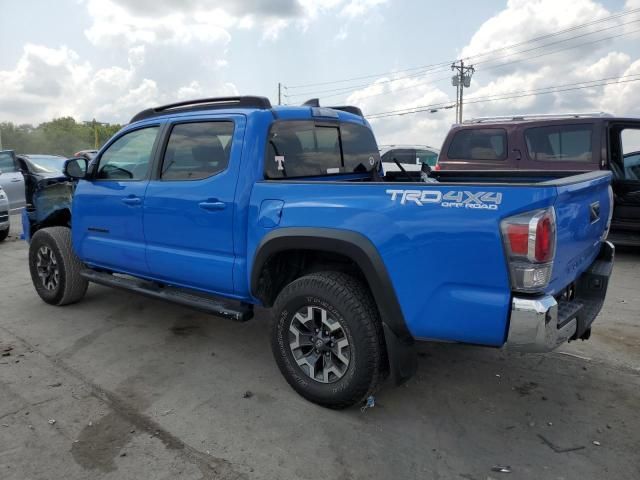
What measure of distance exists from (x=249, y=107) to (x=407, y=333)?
6.42 feet

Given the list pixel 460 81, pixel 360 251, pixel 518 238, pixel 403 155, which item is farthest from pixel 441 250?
pixel 460 81

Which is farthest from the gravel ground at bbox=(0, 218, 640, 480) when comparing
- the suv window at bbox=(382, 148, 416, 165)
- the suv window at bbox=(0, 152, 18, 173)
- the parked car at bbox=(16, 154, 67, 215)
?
the suv window at bbox=(382, 148, 416, 165)

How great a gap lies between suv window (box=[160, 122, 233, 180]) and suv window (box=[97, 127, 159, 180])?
0.26 metres

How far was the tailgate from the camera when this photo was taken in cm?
240

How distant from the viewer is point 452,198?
2391mm

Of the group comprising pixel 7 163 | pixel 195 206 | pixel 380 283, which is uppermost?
pixel 7 163

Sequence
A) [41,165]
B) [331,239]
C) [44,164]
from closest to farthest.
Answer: [331,239] < [41,165] < [44,164]

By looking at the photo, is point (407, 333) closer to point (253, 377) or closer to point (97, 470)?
point (253, 377)

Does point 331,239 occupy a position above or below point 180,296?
above

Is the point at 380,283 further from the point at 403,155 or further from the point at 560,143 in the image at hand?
the point at 403,155

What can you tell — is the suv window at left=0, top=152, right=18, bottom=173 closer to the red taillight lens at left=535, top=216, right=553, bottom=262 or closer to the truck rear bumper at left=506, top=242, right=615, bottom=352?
the truck rear bumper at left=506, top=242, right=615, bottom=352

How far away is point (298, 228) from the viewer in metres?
2.94

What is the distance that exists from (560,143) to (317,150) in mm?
4945

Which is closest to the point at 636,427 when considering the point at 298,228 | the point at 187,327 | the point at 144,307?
the point at 298,228
